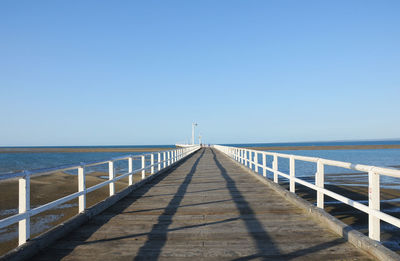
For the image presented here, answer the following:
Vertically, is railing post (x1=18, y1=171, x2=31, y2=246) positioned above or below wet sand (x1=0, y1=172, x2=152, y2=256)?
above

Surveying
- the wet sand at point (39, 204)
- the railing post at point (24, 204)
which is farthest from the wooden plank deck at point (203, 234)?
the wet sand at point (39, 204)

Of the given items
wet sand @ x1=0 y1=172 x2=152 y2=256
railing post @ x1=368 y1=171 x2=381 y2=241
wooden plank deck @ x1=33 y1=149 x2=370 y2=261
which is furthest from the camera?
wet sand @ x1=0 y1=172 x2=152 y2=256

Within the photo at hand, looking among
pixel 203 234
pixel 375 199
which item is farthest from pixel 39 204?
pixel 375 199

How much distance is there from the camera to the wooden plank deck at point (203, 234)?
13.5ft

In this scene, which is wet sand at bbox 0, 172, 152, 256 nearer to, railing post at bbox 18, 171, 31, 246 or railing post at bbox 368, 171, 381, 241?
railing post at bbox 18, 171, 31, 246

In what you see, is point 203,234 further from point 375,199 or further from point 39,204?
point 39,204

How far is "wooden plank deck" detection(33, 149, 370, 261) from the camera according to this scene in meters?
4.11

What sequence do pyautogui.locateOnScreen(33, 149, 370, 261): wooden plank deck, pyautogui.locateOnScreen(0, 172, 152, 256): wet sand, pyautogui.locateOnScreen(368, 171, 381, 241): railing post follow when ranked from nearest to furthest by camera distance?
pyautogui.locateOnScreen(368, 171, 381, 241): railing post → pyautogui.locateOnScreen(33, 149, 370, 261): wooden plank deck → pyautogui.locateOnScreen(0, 172, 152, 256): wet sand

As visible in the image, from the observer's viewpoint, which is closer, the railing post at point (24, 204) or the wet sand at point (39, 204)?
the railing post at point (24, 204)

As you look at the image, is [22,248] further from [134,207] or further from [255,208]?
[255,208]

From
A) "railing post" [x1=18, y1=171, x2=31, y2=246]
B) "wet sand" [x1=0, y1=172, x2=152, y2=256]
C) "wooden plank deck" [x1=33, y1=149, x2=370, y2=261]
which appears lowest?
"wet sand" [x1=0, y1=172, x2=152, y2=256]

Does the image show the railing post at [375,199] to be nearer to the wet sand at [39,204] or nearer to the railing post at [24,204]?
the railing post at [24,204]

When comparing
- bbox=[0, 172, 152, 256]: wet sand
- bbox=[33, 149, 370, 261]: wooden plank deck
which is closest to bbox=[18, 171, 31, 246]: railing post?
bbox=[33, 149, 370, 261]: wooden plank deck

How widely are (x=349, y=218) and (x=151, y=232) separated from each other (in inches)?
331
